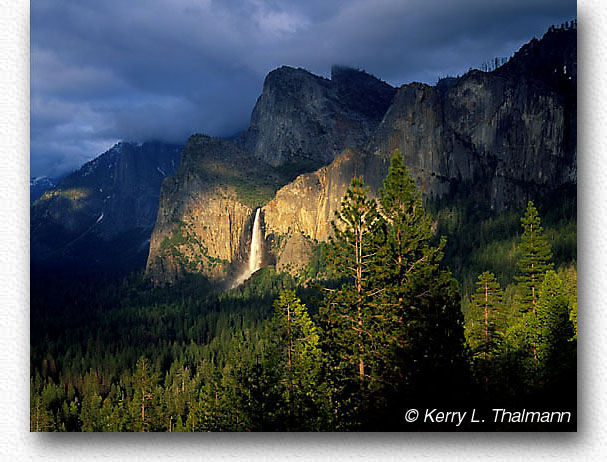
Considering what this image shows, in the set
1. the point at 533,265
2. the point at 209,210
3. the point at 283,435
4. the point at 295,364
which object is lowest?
the point at 283,435

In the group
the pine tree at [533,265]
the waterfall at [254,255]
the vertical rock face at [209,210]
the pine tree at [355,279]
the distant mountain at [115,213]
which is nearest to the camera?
the pine tree at [355,279]

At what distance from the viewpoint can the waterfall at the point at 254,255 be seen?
82.8 metres

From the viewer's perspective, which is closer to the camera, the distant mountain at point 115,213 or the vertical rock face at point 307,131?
the vertical rock face at point 307,131

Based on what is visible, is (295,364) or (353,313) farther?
(295,364)

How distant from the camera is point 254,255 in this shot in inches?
3356

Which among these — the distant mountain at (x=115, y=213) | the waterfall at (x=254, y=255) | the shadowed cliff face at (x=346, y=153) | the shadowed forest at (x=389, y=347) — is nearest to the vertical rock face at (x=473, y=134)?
the shadowed cliff face at (x=346, y=153)

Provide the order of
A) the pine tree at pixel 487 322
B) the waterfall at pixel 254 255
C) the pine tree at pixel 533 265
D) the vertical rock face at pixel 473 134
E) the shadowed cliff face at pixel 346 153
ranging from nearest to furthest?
the pine tree at pixel 487 322 → the pine tree at pixel 533 265 → the shadowed cliff face at pixel 346 153 → the vertical rock face at pixel 473 134 → the waterfall at pixel 254 255

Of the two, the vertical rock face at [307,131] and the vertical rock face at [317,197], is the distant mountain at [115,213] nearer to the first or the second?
the vertical rock face at [307,131]

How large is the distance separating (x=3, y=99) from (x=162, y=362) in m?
33.0

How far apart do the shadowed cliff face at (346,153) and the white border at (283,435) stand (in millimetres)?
17400

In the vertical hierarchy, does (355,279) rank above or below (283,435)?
above

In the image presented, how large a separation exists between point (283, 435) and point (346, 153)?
6507cm

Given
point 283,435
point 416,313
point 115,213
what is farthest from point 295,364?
point 115,213

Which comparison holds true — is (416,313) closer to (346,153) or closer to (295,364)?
(295,364)
